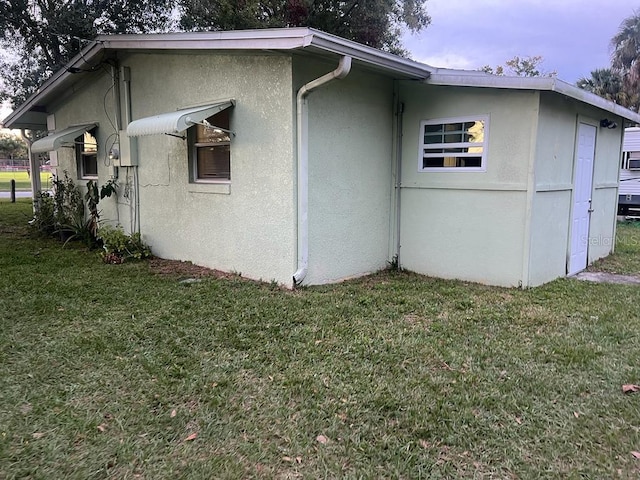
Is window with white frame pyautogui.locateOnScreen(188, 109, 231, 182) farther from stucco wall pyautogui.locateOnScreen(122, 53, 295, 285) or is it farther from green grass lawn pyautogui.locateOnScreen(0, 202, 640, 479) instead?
green grass lawn pyautogui.locateOnScreen(0, 202, 640, 479)

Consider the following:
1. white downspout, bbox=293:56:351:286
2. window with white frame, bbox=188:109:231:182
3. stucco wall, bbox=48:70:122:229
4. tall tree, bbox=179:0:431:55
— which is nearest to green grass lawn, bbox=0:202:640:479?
white downspout, bbox=293:56:351:286

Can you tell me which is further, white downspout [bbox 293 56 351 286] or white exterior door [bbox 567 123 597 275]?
white exterior door [bbox 567 123 597 275]

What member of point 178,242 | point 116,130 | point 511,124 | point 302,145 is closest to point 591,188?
point 511,124

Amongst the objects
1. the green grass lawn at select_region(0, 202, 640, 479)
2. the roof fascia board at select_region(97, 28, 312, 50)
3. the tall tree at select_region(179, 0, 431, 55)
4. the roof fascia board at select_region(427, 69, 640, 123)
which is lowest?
the green grass lawn at select_region(0, 202, 640, 479)

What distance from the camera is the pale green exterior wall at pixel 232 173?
6270 millimetres

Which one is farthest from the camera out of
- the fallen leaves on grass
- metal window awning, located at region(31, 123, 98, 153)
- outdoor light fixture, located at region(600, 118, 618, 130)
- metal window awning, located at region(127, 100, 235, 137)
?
metal window awning, located at region(31, 123, 98, 153)

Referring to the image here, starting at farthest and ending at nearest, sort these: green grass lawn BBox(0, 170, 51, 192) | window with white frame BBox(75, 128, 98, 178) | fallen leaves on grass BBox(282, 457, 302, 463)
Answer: green grass lawn BBox(0, 170, 51, 192) < window with white frame BBox(75, 128, 98, 178) < fallen leaves on grass BBox(282, 457, 302, 463)

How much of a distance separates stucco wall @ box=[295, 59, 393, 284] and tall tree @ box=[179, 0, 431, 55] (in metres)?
10.6

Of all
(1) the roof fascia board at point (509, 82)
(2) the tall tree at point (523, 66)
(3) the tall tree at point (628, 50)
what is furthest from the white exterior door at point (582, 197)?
(2) the tall tree at point (523, 66)

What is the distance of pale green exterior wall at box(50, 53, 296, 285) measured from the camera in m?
6.27

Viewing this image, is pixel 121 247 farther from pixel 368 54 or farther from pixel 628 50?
pixel 628 50

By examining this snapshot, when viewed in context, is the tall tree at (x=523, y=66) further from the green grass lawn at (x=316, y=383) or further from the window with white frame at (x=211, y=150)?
the green grass lawn at (x=316, y=383)

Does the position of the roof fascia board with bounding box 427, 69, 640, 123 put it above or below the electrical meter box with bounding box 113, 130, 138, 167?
above

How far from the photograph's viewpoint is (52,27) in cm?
1421
